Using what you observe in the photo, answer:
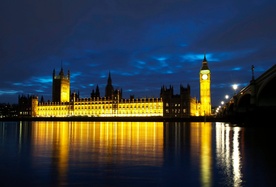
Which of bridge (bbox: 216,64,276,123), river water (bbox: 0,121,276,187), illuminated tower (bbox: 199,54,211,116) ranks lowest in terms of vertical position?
river water (bbox: 0,121,276,187)

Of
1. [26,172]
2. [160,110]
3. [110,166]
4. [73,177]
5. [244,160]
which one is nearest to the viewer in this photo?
[73,177]

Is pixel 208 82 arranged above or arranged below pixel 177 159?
above

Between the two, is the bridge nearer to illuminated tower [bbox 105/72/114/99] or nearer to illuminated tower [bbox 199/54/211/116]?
illuminated tower [bbox 199/54/211/116]

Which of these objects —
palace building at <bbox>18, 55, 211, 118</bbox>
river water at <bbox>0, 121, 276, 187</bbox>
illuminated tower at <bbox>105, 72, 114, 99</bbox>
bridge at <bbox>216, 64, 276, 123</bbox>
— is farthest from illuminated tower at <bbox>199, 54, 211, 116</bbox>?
river water at <bbox>0, 121, 276, 187</bbox>

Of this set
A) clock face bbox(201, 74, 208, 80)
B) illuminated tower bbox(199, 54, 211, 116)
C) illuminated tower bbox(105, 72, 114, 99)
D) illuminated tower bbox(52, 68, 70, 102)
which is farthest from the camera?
illuminated tower bbox(52, 68, 70, 102)

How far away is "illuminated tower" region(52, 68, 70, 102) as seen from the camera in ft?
574

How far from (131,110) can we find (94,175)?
422 ft

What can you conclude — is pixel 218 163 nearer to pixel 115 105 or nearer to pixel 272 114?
pixel 272 114

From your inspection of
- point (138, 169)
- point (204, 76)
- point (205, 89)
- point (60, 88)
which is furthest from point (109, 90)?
point (138, 169)

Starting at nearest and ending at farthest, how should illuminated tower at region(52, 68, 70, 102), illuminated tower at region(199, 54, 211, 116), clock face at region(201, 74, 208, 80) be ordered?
illuminated tower at region(199, 54, 211, 116), clock face at region(201, 74, 208, 80), illuminated tower at region(52, 68, 70, 102)

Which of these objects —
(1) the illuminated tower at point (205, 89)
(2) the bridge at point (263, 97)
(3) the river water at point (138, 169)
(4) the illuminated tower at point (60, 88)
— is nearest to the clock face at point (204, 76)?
(1) the illuminated tower at point (205, 89)

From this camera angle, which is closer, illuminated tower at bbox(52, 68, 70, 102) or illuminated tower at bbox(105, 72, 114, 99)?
illuminated tower at bbox(105, 72, 114, 99)

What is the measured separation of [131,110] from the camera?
139m

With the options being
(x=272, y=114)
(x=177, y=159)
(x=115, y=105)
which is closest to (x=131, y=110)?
(x=115, y=105)
